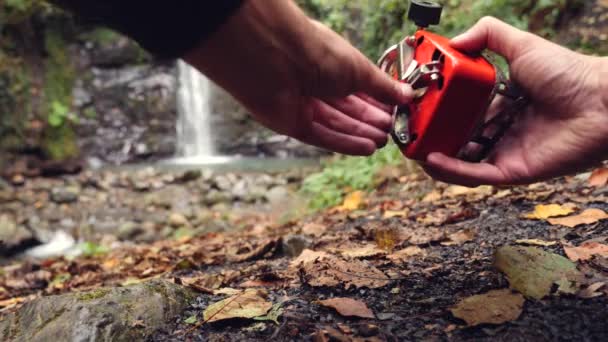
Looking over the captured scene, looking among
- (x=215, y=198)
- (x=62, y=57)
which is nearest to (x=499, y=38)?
(x=215, y=198)

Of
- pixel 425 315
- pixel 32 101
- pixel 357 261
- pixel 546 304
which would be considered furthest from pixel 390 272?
pixel 32 101

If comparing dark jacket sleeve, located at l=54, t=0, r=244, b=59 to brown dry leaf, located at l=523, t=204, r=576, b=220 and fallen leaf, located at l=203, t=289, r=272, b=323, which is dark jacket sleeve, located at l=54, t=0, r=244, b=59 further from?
brown dry leaf, located at l=523, t=204, r=576, b=220

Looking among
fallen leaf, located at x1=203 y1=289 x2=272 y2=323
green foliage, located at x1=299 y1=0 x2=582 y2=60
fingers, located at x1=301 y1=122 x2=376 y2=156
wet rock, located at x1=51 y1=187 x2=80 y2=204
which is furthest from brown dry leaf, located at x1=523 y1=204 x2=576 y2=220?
wet rock, located at x1=51 y1=187 x2=80 y2=204

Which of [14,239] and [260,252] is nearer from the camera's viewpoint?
[260,252]

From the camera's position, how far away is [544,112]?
167cm

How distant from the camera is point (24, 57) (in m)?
11.4

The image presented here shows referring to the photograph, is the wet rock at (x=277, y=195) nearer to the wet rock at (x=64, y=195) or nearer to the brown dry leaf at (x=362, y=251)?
the wet rock at (x=64, y=195)

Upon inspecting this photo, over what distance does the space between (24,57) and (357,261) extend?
41.1 feet

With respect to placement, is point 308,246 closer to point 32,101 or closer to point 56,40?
point 32,101

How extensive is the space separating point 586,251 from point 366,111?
2.76ft

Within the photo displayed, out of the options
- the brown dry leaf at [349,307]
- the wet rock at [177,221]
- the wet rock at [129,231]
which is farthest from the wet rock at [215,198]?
the brown dry leaf at [349,307]

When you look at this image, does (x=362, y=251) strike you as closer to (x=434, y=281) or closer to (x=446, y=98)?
(x=434, y=281)

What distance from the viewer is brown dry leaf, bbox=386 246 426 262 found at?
167 cm

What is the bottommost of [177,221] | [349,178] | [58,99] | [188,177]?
[188,177]
